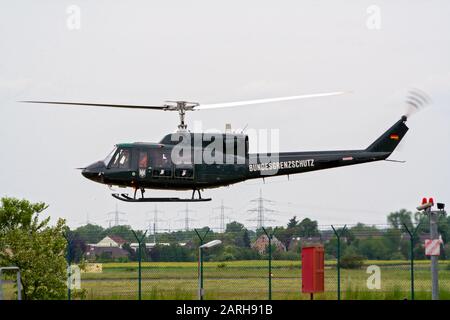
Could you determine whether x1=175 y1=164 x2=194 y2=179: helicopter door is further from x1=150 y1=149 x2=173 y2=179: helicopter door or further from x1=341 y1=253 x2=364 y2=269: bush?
x1=341 y1=253 x2=364 y2=269: bush

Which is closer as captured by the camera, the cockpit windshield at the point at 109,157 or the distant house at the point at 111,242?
the cockpit windshield at the point at 109,157

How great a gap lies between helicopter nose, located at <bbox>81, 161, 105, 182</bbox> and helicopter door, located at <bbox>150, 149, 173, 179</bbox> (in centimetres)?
183

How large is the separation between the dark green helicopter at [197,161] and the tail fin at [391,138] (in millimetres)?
35

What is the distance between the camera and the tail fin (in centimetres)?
3975

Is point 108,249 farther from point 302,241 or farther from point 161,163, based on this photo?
Result: point 302,241

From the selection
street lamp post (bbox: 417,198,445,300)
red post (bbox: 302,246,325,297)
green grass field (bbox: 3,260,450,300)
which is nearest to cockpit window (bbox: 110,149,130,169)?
green grass field (bbox: 3,260,450,300)

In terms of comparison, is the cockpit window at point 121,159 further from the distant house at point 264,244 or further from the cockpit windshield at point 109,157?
the distant house at point 264,244

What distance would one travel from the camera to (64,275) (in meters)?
37.0

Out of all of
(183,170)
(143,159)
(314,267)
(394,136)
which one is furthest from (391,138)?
(314,267)

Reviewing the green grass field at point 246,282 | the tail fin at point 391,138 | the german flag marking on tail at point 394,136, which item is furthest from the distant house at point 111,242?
the german flag marking on tail at point 394,136

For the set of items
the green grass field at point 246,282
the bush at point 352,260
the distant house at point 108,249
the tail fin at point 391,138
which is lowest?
the green grass field at point 246,282

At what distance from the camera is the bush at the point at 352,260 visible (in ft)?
132
